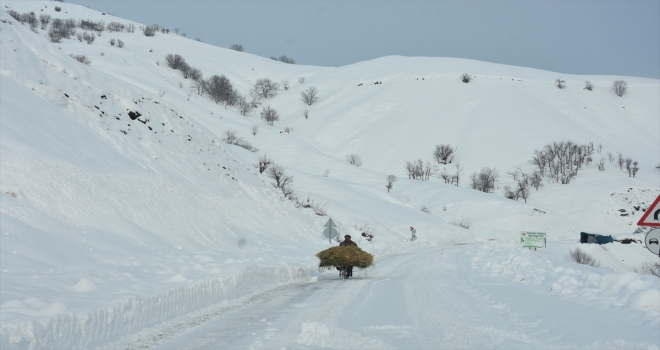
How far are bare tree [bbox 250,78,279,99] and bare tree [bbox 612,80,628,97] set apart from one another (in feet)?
266

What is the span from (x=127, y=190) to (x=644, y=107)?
124 metres

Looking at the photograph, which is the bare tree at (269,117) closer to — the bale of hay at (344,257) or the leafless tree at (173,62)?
the leafless tree at (173,62)

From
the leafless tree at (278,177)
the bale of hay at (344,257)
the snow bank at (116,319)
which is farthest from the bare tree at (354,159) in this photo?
the snow bank at (116,319)

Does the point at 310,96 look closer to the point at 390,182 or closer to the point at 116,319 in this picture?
the point at 390,182

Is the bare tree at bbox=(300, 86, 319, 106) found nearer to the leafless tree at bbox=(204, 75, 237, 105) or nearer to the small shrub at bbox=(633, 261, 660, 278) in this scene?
the leafless tree at bbox=(204, 75, 237, 105)

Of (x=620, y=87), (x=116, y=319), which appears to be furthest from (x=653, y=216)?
(x=620, y=87)

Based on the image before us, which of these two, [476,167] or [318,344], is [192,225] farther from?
[476,167]

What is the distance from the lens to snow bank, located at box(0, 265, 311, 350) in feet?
21.8

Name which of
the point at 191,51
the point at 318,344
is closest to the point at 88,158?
the point at 318,344

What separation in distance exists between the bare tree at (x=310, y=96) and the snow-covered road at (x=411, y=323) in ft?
382

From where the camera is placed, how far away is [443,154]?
94.8m

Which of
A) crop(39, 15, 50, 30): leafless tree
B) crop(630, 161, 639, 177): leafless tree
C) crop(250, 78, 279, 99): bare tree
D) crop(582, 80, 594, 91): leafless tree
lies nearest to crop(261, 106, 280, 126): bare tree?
crop(250, 78, 279, 99): bare tree

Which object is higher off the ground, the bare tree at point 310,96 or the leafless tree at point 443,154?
the bare tree at point 310,96

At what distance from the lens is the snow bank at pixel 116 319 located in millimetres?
6659
